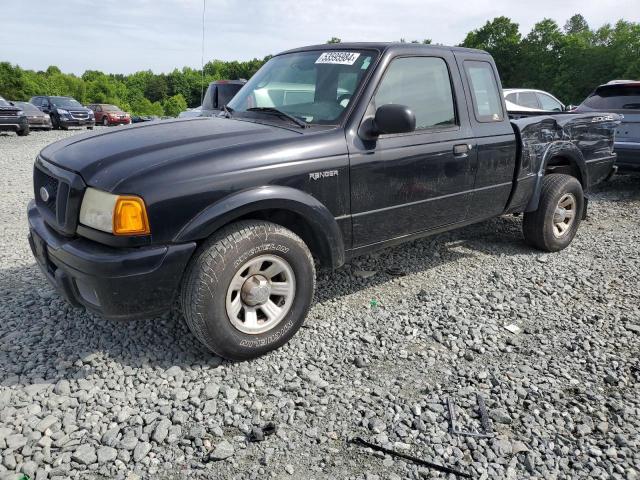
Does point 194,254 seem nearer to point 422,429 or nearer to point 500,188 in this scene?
point 422,429

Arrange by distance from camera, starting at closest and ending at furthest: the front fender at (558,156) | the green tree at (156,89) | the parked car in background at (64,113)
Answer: the front fender at (558,156) → the parked car in background at (64,113) → the green tree at (156,89)

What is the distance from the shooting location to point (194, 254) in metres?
2.80

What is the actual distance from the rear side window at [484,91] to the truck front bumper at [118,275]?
272cm

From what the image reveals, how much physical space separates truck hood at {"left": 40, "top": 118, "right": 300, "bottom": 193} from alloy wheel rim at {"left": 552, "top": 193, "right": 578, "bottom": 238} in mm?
3233

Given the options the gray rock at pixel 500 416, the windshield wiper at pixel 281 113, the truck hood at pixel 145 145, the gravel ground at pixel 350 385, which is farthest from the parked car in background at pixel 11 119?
the gray rock at pixel 500 416

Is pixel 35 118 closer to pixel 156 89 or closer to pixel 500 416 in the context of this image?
pixel 500 416

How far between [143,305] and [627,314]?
138 inches

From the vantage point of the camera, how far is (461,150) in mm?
3889

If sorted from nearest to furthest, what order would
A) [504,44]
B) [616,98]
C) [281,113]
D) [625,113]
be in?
1. [281,113]
2. [625,113]
3. [616,98]
4. [504,44]

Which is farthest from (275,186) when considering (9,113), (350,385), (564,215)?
(9,113)

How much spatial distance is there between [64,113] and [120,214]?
77.1ft

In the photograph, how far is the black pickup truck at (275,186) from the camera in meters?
2.64

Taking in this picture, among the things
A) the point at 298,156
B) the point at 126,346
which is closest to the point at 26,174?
the point at 126,346

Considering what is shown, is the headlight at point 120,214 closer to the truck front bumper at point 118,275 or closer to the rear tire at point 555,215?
the truck front bumper at point 118,275
